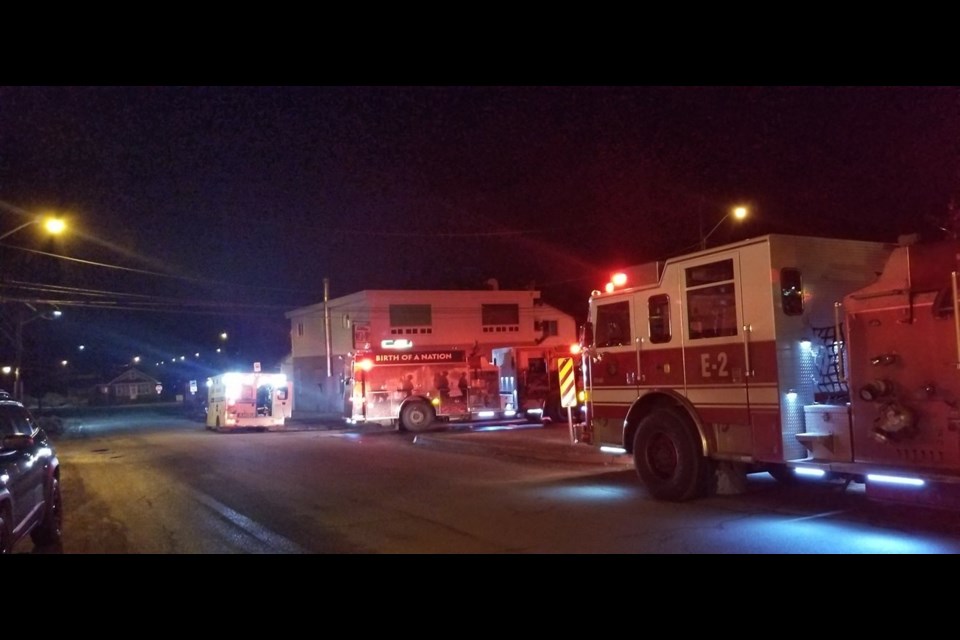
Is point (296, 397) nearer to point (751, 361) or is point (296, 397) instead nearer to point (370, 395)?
point (370, 395)

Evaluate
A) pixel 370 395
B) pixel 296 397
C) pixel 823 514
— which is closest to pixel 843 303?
pixel 823 514

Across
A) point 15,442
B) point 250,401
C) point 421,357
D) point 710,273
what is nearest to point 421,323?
point 250,401

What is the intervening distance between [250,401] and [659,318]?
22.8 m

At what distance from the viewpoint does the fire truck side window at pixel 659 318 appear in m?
10.4

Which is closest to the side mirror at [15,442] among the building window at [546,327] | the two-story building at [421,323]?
the two-story building at [421,323]

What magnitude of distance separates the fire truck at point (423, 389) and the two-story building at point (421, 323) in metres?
13.8

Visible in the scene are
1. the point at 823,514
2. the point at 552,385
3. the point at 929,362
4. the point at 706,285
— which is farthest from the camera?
the point at 552,385

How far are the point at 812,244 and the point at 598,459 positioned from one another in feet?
22.2

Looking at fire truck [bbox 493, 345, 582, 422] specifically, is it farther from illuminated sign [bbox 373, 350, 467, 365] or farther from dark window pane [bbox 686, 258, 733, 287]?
dark window pane [bbox 686, 258, 733, 287]

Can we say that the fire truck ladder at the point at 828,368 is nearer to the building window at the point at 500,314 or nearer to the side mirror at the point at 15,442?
the side mirror at the point at 15,442

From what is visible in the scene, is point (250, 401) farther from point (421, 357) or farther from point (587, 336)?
point (587, 336)

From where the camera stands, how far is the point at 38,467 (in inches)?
320

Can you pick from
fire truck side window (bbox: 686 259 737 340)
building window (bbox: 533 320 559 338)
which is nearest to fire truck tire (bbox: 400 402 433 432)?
fire truck side window (bbox: 686 259 737 340)

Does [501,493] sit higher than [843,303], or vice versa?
[843,303]
